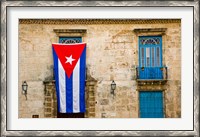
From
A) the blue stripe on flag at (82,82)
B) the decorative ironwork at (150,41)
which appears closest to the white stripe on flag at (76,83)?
the blue stripe on flag at (82,82)

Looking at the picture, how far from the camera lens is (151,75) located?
13.7 meters

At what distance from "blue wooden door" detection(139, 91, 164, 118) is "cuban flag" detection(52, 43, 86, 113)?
107 inches

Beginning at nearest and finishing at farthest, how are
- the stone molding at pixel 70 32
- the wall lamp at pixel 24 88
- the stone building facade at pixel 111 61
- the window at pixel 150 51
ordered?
the wall lamp at pixel 24 88 < the stone building facade at pixel 111 61 < the stone molding at pixel 70 32 < the window at pixel 150 51

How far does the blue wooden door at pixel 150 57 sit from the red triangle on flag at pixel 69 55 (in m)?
2.95

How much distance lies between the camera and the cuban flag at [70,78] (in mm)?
12602

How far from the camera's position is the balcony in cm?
1364

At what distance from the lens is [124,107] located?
528 inches

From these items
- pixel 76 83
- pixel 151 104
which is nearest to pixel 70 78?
pixel 76 83

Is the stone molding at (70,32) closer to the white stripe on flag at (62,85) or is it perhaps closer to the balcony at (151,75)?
the white stripe on flag at (62,85)

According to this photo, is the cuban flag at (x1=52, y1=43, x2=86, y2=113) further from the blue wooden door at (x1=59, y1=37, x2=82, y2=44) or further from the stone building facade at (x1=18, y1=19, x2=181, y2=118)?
the blue wooden door at (x1=59, y1=37, x2=82, y2=44)

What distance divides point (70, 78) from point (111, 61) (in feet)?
7.14

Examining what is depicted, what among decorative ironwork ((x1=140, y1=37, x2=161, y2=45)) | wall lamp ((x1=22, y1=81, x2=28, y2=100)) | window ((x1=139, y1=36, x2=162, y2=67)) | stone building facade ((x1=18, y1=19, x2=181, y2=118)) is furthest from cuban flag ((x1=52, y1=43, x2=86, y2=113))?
decorative ironwork ((x1=140, y1=37, x2=161, y2=45))

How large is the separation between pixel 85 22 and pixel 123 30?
175cm

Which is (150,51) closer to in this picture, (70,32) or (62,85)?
(70,32)
